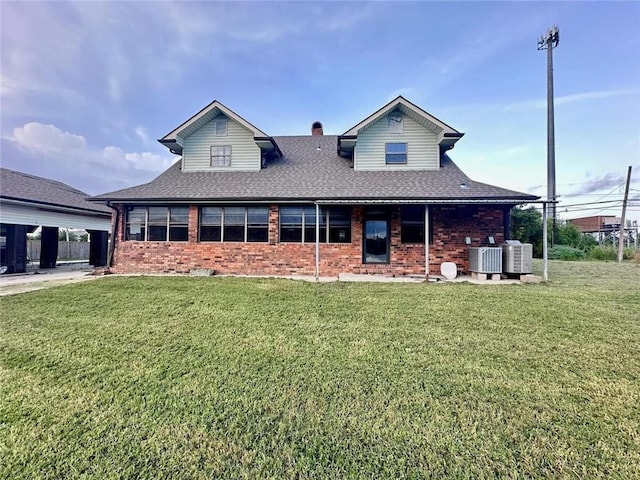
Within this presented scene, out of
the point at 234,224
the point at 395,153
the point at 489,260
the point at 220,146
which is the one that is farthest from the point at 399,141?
the point at 220,146

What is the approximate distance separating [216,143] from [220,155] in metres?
0.57

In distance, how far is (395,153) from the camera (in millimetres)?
11352

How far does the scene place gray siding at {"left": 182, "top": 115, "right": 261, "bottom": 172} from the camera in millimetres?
11844

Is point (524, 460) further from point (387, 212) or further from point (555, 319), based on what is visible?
point (387, 212)

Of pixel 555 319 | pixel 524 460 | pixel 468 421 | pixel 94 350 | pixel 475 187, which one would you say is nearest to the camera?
pixel 524 460

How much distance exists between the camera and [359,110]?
50.7 feet

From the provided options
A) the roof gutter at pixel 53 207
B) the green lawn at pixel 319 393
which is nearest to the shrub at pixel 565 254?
the green lawn at pixel 319 393

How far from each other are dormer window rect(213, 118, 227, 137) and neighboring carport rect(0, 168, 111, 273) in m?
7.30

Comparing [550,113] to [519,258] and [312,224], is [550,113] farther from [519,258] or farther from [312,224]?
[312,224]

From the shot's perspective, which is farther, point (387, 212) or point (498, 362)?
point (387, 212)

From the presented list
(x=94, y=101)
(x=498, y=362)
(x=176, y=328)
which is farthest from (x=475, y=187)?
(x=94, y=101)

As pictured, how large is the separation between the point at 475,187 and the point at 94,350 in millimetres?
10889

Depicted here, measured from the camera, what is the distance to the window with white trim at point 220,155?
1191 centimetres

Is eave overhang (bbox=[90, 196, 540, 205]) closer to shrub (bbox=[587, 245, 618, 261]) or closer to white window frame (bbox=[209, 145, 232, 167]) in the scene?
white window frame (bbox=[209, 145, 232, 167])
